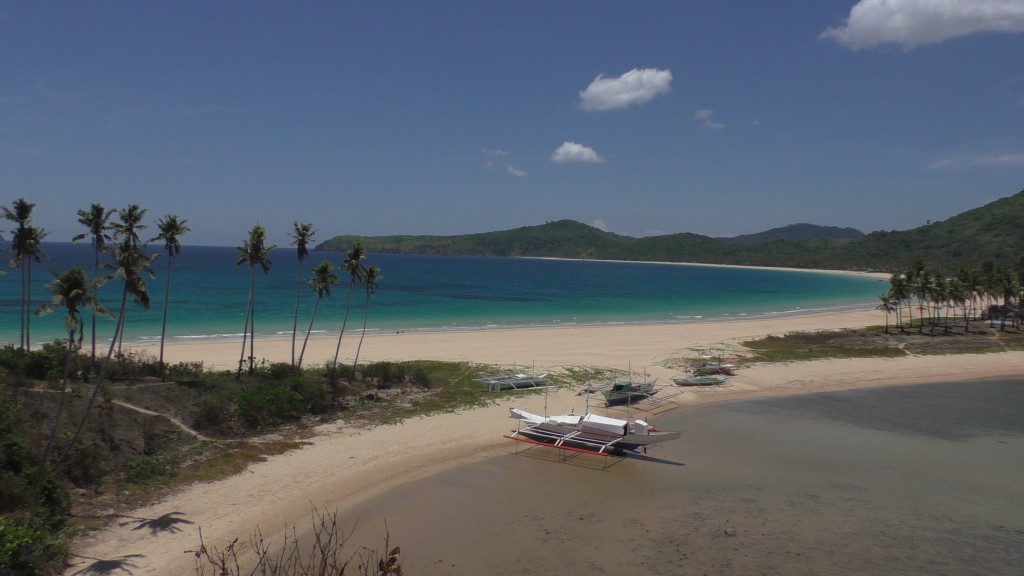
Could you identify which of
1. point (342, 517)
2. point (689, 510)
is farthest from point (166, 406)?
point (689, 510)

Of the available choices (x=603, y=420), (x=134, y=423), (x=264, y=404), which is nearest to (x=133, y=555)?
(x=134, y=423)

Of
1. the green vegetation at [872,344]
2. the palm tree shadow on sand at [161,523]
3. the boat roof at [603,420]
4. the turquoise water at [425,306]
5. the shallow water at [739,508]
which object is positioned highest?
the turquoise water at [425,306]

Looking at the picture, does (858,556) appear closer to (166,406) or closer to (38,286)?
(166,406)

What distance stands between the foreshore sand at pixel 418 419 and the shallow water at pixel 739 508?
228 cm

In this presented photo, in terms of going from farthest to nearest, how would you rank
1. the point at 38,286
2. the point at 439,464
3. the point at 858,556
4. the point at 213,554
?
the point at 38,286
the point at 439,464
the point at 858,556
the point at 213,554

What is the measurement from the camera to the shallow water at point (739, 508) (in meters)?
15.2

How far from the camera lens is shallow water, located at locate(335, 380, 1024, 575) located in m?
15.2

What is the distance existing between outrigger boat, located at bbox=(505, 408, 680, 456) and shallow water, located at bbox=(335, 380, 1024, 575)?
765 millimetres

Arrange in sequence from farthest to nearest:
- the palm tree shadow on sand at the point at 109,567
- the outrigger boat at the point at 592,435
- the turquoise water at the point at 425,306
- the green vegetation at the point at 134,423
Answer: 1. the turquoise water at the point at 425,306
2. the outrigger boat at the point at 592,435
3. the green vegetation at the point at 134,423
4. the palm tree shadow on sand at the point at 109,567

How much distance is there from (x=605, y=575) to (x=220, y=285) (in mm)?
110110

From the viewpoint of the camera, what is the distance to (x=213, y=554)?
1426 cm

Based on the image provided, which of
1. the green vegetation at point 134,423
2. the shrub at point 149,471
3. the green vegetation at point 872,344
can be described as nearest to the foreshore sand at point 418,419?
A: the green vegetation at point 134,423

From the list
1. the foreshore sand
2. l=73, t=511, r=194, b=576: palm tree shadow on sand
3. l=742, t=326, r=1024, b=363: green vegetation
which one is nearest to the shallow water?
the foreshore sand

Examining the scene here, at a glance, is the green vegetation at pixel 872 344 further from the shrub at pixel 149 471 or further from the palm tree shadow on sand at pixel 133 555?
the palm tree shadow on sand at pixel 133 555
